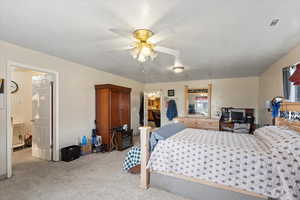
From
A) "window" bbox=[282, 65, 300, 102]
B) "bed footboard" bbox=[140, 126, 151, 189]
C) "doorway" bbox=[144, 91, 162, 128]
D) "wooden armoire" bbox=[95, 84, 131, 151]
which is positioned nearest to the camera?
"bed footboard" bbox=[140, 126, 151, 189]

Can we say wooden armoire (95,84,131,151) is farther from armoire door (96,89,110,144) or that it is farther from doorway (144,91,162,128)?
doorway (144,91,162,128)

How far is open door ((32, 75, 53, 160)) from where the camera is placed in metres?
3.24

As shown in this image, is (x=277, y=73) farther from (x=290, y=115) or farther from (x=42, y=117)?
(x=42, y=117)

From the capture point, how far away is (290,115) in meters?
2.31

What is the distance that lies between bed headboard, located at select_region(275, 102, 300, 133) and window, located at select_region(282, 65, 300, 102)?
0.13m

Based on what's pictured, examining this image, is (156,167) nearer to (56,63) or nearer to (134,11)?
(134,11)

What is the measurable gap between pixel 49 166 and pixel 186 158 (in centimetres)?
282

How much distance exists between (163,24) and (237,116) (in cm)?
427

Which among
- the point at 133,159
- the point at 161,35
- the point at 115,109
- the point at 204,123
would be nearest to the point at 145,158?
the point at 133,159

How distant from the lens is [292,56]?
251cm

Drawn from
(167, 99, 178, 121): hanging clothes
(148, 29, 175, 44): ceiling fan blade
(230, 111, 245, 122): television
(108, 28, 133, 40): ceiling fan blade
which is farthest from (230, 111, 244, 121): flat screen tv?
(108, 28, 133, 40): ceiling fan blade

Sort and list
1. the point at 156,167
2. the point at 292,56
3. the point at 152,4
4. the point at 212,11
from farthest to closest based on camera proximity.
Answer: the point at 292,56 < the point at 156,167 < the point at 212,11 < the point at 152,4

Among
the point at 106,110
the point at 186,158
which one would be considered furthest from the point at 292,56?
the point at 106,110

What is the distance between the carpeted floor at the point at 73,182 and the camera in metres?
1.97
